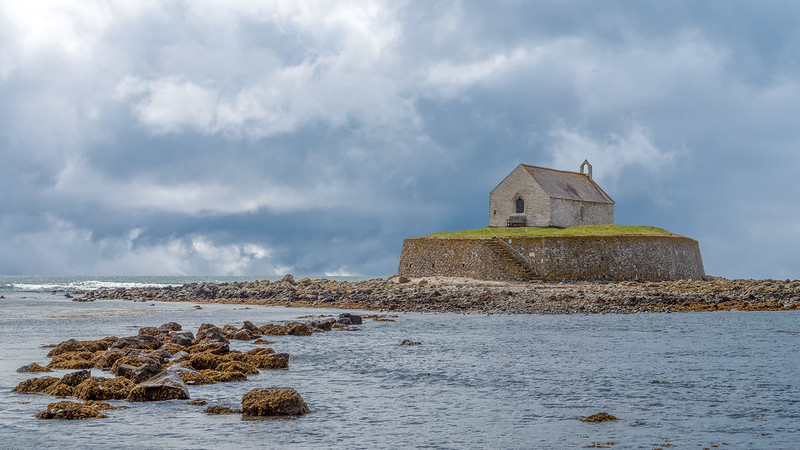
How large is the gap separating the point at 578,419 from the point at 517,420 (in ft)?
3.53

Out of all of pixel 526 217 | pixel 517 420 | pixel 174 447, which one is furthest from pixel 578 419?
pixel 526 217

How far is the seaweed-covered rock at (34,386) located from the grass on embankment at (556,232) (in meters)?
41.5

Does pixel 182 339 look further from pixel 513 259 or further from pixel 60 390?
pixel 513 259

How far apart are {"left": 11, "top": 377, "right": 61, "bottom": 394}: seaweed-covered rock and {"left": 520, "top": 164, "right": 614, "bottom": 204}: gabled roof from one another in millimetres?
50422

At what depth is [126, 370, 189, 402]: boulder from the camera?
49.5ft

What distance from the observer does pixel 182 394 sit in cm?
1538

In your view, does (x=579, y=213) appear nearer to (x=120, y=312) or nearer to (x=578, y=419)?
(x=120, y=312)

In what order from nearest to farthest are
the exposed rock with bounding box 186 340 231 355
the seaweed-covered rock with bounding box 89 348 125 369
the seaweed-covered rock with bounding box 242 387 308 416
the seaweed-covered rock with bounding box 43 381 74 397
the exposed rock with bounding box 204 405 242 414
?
the seaweed-covered rock with bounding box 242 387 308 416 < the exposed rock with bounding box 204 405 242 414 < the seaweed-covered rock with bounding box 43 381 74 397 < the seaweed-covered rock with bounding box 89 348 125 369 < the exposed rock with bounding box 186 340 231 355

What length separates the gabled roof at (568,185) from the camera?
209 ft

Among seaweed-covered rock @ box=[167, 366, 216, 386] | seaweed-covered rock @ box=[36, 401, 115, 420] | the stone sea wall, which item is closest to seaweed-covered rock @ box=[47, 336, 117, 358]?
seaweed-covered rock @ box=[167, 366, 216, 386]

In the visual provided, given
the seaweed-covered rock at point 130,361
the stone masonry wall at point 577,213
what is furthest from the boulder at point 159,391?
the stone masonry wall at point 577,213

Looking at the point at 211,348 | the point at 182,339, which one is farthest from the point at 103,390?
the point at 182,339

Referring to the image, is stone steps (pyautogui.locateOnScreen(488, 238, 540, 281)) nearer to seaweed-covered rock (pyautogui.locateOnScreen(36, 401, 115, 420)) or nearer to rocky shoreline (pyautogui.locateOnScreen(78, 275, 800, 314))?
rocky shoreline (pyautogui.locateOnScreen(78, 275, 800, 314))

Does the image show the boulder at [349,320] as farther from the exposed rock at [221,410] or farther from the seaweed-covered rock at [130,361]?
the exposed rock at [221,410]
